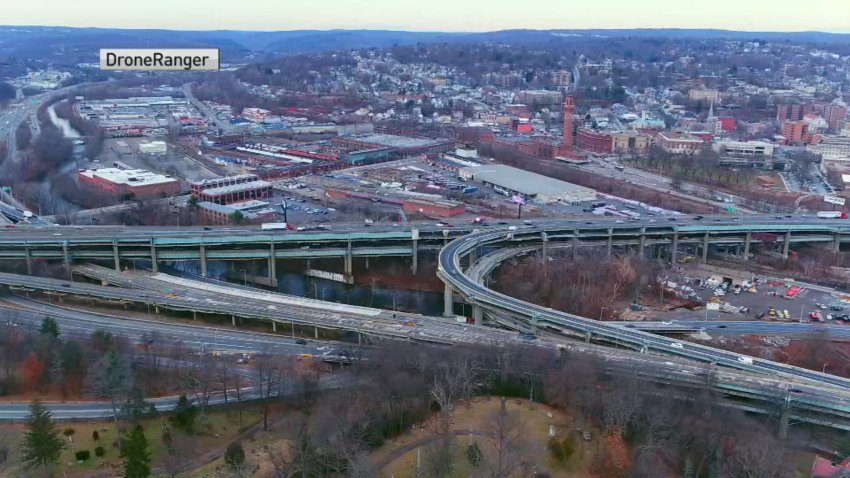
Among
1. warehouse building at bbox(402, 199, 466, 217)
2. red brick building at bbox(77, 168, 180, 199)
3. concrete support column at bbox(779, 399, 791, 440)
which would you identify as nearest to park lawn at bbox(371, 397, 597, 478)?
concrete support column at bbox(779, 399, 791, 440)

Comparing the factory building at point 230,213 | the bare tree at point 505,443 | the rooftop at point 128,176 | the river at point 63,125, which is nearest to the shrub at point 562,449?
the bare tree at point 505,443

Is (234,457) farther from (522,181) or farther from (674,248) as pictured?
(522,181)

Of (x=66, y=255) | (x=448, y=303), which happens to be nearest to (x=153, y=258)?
(x=66, y=255)

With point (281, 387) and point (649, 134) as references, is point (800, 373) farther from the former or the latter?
point (649, 134)

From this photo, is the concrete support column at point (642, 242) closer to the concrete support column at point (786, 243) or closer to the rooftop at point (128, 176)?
the concrete support column at point (786, 243)

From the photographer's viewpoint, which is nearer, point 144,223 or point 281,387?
point 281,387

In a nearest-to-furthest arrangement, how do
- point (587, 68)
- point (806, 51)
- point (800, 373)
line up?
point (800, 373), point (587, 68), point (806, 51)

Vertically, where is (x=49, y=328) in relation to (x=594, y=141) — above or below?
below

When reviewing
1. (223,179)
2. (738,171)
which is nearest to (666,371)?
(223,179)
